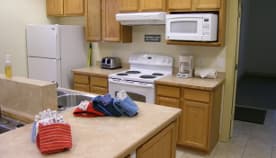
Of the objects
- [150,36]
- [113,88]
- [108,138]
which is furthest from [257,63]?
[108,138]

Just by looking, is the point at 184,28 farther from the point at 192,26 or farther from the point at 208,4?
the point at 208,4

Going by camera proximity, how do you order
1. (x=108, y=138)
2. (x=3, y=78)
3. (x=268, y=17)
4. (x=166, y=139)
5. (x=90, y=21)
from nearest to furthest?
(x=108, y=138), (x=166, y=139), (x=3, y=78), (x=90, y=21), (x=268, y=17)

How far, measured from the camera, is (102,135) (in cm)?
154

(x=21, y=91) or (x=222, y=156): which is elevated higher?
(x=21, y=91)

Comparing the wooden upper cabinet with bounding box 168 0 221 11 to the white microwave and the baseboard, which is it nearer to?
the white microwave

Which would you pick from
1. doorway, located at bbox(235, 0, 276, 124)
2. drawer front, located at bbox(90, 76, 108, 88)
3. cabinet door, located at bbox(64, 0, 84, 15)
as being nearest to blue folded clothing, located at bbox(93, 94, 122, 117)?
drawer front, located at bbox(90, 76, 108, 88)

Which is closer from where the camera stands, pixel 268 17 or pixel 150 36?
pixel 150 36

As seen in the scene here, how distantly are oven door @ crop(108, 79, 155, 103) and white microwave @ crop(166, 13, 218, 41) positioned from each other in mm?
706

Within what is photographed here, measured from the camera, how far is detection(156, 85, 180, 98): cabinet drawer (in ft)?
10.7

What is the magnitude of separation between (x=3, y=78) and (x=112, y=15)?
89.5 inches

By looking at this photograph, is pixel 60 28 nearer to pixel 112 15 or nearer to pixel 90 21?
pixel 90 21

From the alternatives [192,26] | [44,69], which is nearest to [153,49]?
[192,26]

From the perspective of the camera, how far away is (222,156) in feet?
10.7

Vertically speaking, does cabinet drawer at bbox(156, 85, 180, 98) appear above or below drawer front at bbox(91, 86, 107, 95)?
above
